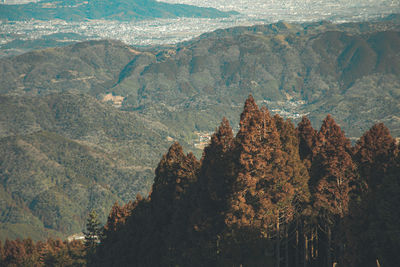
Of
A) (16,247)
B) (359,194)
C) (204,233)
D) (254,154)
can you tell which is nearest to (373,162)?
(359,194)

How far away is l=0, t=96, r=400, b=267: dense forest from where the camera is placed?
37.4m

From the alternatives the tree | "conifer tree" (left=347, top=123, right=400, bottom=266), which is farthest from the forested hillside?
the tree

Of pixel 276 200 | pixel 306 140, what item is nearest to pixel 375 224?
pixel 276 200

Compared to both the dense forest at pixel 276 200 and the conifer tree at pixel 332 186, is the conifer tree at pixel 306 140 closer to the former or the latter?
the dense forest at pixel 276 200

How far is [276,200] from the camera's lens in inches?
1630

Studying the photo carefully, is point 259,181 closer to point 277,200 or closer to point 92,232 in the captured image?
point 277,200

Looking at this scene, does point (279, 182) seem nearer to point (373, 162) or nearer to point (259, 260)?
point (259, 260)

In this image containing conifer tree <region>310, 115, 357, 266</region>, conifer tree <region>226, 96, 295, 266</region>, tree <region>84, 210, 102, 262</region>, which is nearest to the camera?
conifer tree <region>226, 96, 295, 266</region>

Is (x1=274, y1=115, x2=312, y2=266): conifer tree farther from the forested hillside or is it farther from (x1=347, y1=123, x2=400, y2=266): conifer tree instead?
(x1=347, y1=123, x2=400, y2=266): conifer tree

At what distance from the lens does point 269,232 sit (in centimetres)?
4147

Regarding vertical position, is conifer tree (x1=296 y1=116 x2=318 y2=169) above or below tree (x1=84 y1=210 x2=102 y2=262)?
above

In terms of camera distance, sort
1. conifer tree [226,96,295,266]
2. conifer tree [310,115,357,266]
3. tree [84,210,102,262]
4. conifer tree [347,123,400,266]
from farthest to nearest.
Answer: tree [84,210,102,262], conifer tree [310,115,357,266], conifer tree [226,96,295,266], conifer tree [347,123,400,266]

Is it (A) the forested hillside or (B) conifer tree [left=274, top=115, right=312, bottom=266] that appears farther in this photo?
(B) conifer tree [left=274, top=115, right=312, bottom=266]

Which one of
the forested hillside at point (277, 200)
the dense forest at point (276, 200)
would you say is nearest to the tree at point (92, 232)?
the dense forest at point (276, 200)
